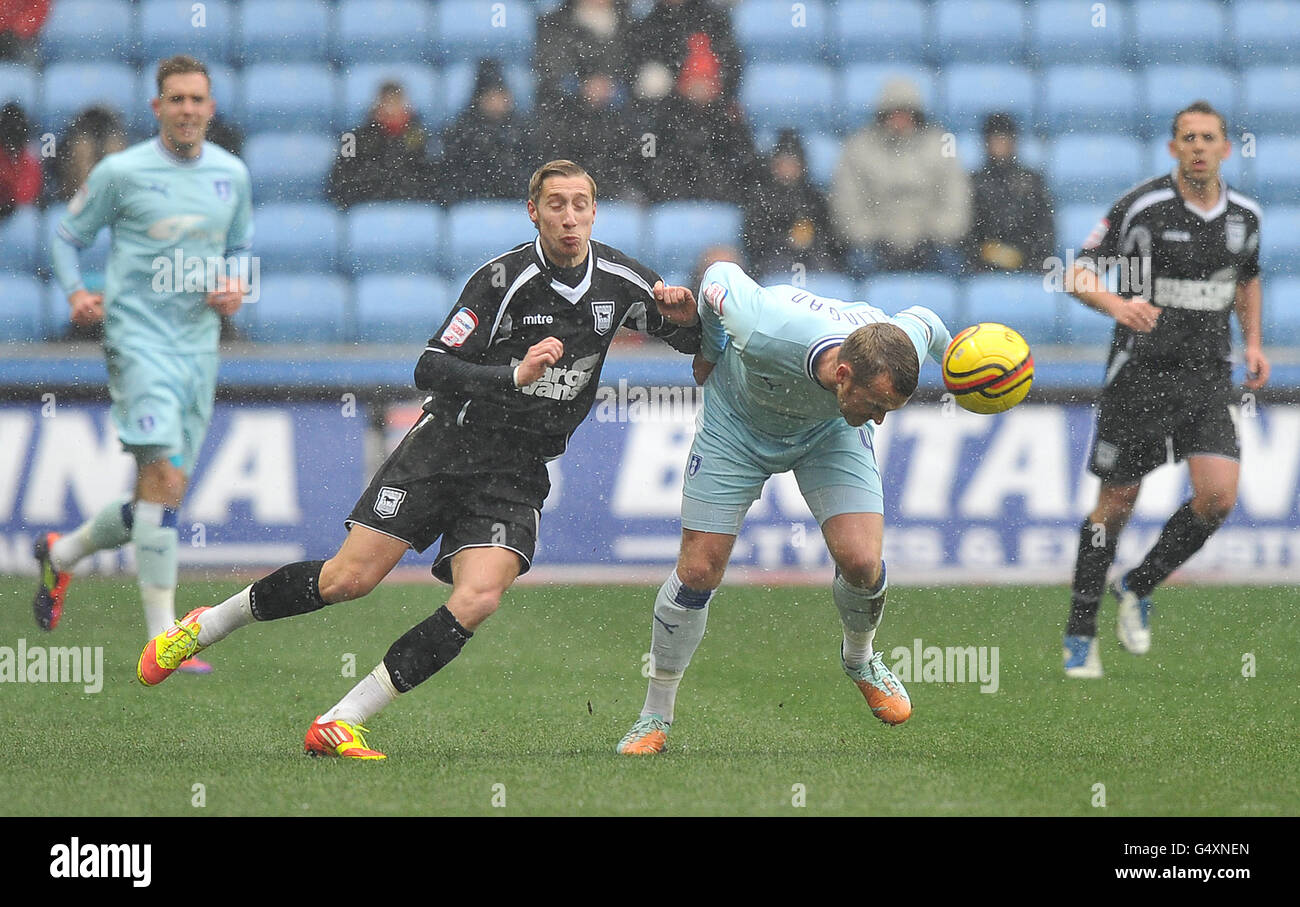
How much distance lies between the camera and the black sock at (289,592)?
5445 mm

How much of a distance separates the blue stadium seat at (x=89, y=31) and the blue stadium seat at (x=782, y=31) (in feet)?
13.8

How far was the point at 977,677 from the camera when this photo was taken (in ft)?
22.9

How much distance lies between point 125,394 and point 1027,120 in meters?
7.01

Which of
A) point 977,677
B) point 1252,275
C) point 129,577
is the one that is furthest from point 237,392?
point 1252,275

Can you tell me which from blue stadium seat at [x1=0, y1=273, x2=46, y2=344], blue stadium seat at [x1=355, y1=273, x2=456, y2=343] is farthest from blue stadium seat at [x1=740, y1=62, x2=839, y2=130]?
blue stadium seat at [x1=0, y1=273, x2=46, y2=344]

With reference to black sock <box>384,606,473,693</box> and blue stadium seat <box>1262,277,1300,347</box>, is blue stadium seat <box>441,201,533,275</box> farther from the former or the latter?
black sock <box>384,606,473,693</box>

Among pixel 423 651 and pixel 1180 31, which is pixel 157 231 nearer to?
pixel 423 651

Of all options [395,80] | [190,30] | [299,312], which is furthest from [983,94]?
[190,30]

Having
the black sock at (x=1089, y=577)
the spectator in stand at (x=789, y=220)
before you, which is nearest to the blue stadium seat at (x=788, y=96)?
the spectator in stand at (x=789, y=220)

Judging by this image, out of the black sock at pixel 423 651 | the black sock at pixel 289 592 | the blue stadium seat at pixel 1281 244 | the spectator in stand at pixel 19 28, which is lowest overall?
the black sock at pixel 423 651

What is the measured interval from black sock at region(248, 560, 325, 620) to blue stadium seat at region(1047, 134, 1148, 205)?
754cm

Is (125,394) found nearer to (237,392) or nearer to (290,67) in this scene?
(237,392)

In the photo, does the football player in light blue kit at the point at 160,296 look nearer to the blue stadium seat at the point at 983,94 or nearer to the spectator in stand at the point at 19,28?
the spectator in stand at the point at 19,28

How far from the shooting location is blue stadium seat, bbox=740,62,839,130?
12.1 m
